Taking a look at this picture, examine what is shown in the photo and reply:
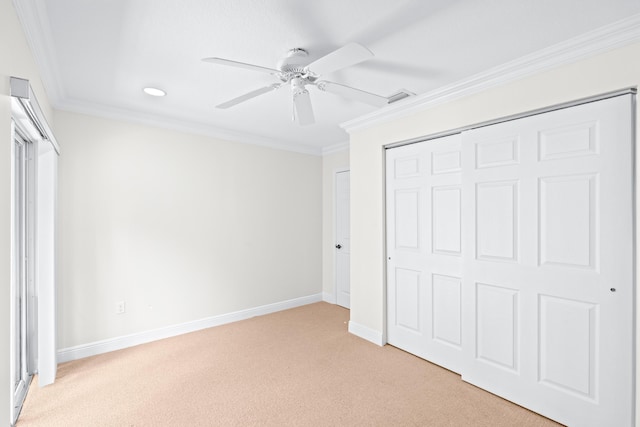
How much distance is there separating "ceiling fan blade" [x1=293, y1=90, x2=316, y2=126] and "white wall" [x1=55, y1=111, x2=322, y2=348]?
1876 mm

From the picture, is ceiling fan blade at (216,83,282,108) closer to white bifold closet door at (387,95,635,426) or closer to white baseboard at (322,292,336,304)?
white bifold closet door at (387,95,635,426)

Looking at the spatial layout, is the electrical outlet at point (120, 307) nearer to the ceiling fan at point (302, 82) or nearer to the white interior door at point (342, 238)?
the ceiling fan at point (302, 82)

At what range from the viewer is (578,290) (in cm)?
195

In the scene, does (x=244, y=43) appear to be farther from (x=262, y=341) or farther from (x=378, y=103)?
(x=262, y=341)

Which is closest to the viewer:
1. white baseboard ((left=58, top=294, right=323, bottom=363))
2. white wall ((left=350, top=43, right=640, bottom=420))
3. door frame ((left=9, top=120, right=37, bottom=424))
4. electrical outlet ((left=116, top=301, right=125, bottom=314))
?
white wall ((left=350, top=43, right=640, bottom=420))

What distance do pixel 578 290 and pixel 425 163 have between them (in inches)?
58.2

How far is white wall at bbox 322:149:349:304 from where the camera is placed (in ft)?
15.3

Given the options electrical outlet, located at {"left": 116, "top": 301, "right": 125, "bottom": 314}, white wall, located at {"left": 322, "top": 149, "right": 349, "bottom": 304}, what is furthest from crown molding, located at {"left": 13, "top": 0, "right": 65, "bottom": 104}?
white wall, located at {"left": 322, "top": 149, "right": 349, "bottom": 304}

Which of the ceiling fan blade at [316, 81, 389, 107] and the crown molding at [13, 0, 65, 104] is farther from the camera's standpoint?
the ceiling fan blade at [316, 81, 389, 107]

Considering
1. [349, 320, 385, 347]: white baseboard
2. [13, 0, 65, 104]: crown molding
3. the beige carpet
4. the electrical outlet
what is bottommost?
the beige carpet

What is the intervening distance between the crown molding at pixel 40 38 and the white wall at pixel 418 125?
2.61 metres

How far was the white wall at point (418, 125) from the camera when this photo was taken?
184 centimetres

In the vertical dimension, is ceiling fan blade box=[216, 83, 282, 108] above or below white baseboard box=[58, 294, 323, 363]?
above

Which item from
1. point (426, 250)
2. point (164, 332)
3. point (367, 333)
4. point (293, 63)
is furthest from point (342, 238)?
point (293, 63)
